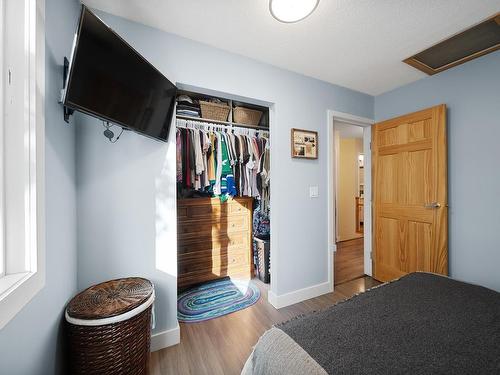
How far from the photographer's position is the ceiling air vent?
1.52 meters

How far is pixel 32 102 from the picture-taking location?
798 millimetres

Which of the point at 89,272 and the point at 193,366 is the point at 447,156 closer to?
the point at 193,366

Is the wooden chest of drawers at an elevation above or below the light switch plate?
below

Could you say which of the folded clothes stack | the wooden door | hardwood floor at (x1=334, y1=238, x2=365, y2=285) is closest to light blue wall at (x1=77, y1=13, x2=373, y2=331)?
the folded clothes stack

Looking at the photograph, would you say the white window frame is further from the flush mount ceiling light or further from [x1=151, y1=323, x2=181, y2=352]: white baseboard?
the flush mount ceiling light

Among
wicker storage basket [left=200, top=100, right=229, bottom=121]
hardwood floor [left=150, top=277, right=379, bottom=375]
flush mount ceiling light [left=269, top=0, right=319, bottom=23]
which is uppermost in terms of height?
flush mount ceiling light [left=269, top=0, right=319, bottom=23]

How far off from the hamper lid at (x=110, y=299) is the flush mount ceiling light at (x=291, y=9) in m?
1.87

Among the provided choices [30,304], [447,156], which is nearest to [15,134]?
[30,304]

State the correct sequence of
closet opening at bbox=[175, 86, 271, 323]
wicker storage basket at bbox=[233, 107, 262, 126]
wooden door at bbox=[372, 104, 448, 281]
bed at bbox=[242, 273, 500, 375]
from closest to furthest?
bed at bbox=[242, 273, 500, 375] → wooden door at bbox=[372, 104, 448, 281] → closet opening at bbox=[175, 86, 271, 323] → wicker storage basket at bbox=[233, 107, 262, 126]

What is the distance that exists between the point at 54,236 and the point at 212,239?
1.63m

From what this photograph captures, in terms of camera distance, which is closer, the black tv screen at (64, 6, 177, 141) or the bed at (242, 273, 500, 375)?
the bed at (242, 273, 500, 375)

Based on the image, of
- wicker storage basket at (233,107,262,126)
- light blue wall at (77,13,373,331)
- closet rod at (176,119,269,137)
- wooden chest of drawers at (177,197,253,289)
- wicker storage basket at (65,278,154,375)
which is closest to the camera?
wicker storage basket at (65,278,154,375)

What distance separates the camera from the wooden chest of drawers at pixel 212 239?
237 cm

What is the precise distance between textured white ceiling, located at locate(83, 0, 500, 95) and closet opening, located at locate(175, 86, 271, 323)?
24.0 inches
